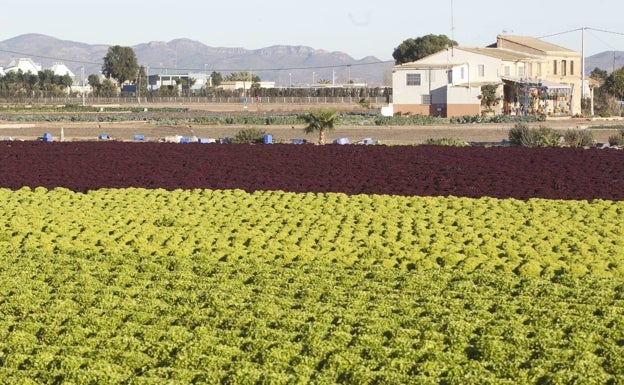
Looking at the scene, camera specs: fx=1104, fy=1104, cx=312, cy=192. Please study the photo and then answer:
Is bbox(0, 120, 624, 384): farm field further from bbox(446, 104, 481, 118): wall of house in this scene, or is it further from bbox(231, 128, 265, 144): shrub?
bbox(446, 104, 481, 118): wall of house

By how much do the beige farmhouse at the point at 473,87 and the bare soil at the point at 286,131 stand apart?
8.82 m

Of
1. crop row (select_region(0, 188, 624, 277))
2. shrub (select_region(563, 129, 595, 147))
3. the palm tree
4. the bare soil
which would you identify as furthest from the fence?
crop row (select_region(0, 188, 624, 277))

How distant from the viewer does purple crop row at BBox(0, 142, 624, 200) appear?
912 inches

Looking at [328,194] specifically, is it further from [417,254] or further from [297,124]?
[297,124]

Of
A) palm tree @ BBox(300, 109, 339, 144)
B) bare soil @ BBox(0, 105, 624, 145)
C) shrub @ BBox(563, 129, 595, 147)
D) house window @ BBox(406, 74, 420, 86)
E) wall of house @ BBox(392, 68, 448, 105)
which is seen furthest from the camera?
house window @ BBox(406, 74, 420, 86)

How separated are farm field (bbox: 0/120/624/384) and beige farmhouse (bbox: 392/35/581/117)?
133ft

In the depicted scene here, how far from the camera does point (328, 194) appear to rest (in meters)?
22.4

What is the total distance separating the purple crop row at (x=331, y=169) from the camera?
76.0 feet

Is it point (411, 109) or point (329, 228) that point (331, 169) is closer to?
point (329, 228)

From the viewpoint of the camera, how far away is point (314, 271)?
48.6 feet

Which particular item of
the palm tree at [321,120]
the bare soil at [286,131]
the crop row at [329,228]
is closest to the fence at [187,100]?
the bare soil at [286,131]

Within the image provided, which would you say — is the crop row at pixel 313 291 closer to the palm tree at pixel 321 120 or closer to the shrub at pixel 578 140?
the shrub at pixel 578 140

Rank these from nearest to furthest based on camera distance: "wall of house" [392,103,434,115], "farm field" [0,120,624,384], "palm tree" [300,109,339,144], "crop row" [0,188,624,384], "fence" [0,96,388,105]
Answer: "crop row" [0,188,624,384]
"farm field" [0,120,624,384]
"palm tree" [300,109,339,144]
"wall of house" [392,103,434,115]
"fence" [0,96,388,105]

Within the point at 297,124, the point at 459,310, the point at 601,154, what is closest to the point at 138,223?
the point at 459,310
